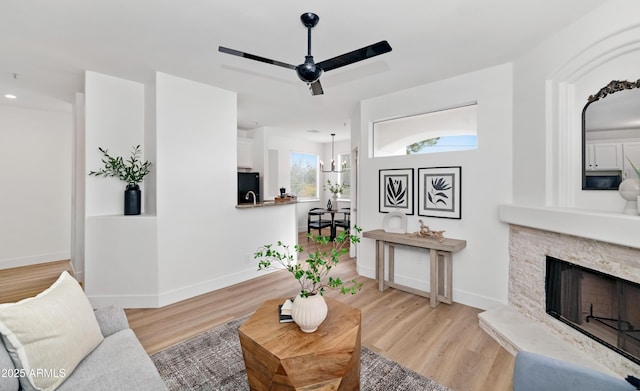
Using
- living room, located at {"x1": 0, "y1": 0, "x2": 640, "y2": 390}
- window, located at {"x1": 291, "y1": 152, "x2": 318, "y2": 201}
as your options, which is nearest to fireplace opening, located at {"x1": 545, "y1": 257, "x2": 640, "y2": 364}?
living room, located at {"x1": 0, "y1": 0, "x2": 640, "y2": 390}

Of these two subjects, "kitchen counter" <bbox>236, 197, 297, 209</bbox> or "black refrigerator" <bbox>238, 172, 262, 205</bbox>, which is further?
"black refrigerator" <bbox>238, 172, 262, 205</bbox>

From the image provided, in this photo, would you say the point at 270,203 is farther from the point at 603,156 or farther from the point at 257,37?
the point at 603,156

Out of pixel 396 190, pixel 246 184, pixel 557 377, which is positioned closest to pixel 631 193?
pixel 557 377

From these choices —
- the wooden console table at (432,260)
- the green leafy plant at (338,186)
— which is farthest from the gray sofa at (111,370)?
the green leafy plant at (338,186)

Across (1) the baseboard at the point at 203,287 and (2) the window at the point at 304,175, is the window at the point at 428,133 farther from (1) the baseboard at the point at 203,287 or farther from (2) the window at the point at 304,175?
(2) the window at the point at 304,175

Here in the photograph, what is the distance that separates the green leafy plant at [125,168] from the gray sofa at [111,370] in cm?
217

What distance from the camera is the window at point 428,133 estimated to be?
3.35 meters

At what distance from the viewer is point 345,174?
8117 mm

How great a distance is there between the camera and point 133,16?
2.13 m

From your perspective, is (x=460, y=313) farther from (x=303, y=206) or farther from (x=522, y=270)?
(x=303, y=206)

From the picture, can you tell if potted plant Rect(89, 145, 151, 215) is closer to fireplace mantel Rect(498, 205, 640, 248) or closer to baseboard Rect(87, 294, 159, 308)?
baseboard Rect(87, 294, 159, 308)

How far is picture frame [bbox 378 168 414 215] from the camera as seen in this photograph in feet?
12.2

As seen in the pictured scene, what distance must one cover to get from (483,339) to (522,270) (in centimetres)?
84

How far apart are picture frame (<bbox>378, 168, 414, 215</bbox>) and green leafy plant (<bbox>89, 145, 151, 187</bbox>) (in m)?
3.06
